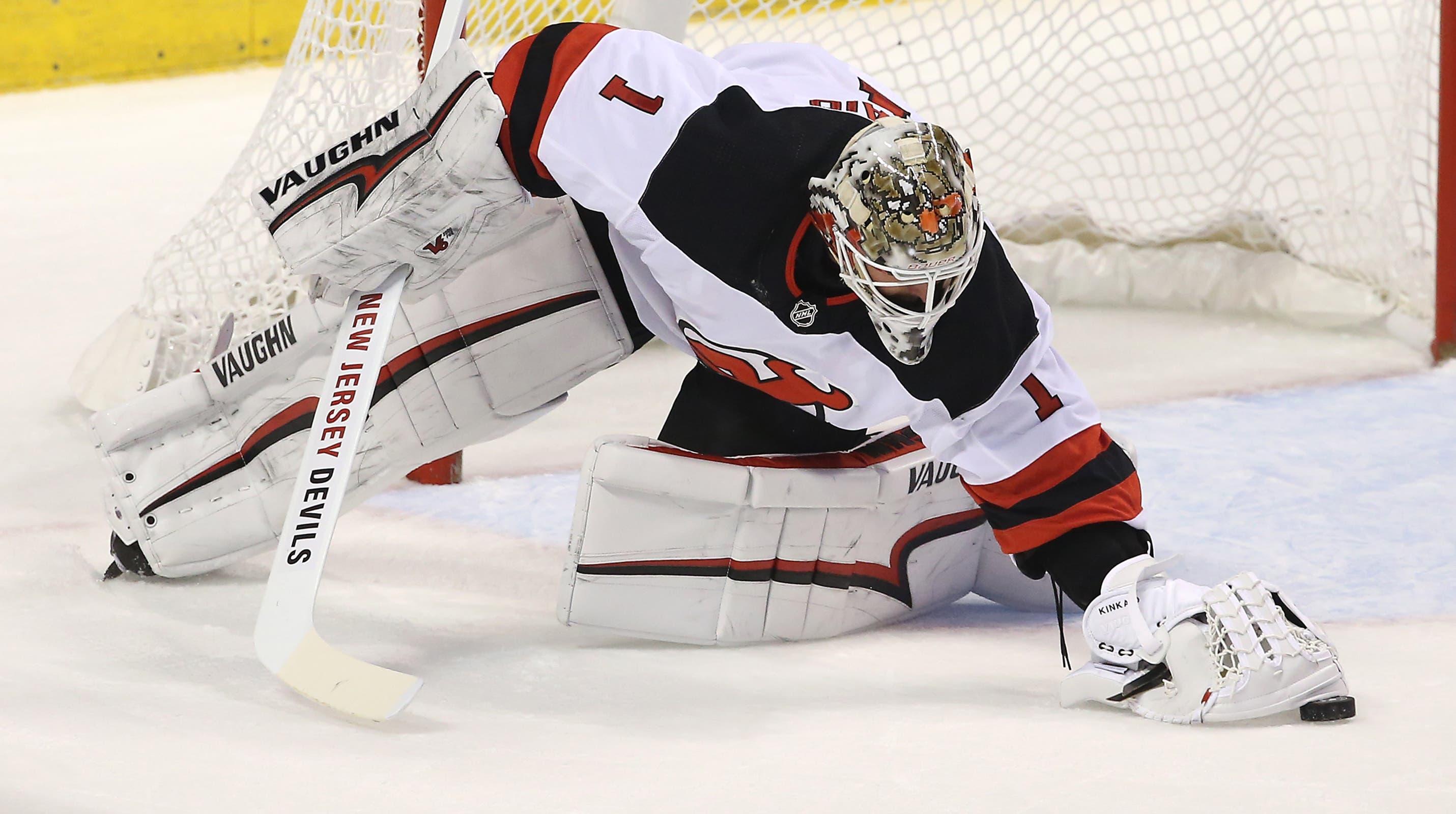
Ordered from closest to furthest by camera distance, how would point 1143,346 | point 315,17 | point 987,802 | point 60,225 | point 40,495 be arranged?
point 987,802
point 40,495
point 315,17
point 1143,346
point 60,225

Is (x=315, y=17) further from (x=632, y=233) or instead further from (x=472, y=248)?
(x=632, y=233)

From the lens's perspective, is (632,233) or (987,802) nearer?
(987,802)

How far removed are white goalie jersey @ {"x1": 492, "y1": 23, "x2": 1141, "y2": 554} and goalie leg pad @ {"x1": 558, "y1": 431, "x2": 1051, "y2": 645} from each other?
0.16 meters

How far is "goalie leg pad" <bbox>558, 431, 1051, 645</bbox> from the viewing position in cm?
176

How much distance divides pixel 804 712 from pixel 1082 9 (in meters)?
2.41

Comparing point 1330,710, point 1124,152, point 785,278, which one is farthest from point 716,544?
point 1124,152

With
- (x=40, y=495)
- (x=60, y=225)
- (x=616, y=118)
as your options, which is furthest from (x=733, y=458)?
(x=60, y=225)

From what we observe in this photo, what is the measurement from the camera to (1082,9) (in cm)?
350

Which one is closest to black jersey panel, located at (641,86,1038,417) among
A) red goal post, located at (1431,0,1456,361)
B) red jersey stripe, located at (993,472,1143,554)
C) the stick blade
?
red jersey stripe, located at (993,472,1143,554)

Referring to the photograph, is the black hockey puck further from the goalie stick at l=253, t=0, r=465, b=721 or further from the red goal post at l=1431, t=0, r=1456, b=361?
the red goal post at l=1431, t=0, r=1456, b=361

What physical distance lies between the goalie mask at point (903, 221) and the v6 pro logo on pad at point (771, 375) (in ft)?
0.61

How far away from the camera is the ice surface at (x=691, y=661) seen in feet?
4.28

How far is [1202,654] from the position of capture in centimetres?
148

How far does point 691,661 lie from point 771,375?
343 millimetres
